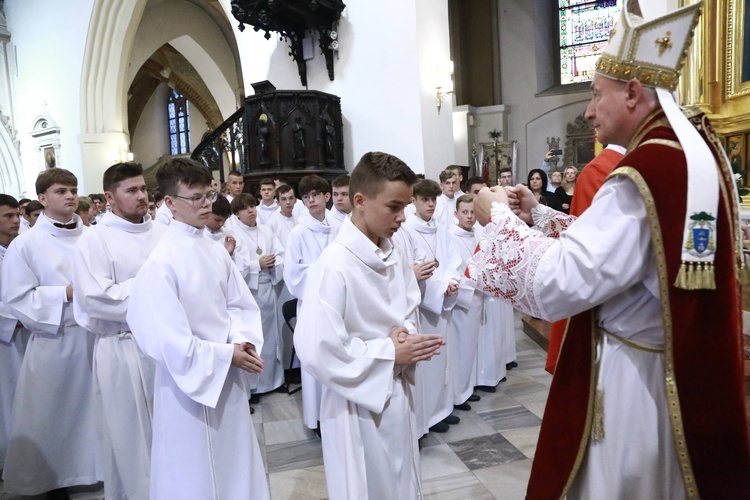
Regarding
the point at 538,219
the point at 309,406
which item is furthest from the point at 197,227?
the point at 309,406

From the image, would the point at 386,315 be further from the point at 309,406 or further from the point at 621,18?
the point at 309,406

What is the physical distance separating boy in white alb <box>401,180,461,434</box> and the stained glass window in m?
11.8

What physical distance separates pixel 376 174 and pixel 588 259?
889mm

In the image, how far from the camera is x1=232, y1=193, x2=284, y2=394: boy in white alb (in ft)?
17.1

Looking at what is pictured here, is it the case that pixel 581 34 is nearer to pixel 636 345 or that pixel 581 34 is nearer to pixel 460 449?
pixel 460 449

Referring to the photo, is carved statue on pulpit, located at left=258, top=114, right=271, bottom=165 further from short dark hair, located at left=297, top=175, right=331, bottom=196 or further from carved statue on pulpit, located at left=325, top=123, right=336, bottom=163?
short dark hair, located at left=297, top=175, right=331, bottom=196

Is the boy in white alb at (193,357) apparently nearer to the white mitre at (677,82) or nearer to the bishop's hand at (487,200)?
the bishop's hand at (487,200)

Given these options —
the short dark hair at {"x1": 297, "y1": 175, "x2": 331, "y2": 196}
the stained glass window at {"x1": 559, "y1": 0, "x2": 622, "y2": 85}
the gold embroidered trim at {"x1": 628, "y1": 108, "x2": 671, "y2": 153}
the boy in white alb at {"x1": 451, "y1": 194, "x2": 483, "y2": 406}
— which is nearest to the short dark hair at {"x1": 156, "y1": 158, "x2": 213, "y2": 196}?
the gold embroidered trim at {"x1": 628, "y1": 108, "x2": 671, "y2": 153}

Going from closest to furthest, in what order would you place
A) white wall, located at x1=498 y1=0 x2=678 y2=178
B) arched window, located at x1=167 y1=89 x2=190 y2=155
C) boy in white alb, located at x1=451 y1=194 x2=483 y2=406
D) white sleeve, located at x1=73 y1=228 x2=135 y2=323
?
white sleeve, located at x1=73 y1=228 x2=135 y2=323 → boy in white alb, located at x1=451 y1=194 x2=483 y2=406 → white wall, located at x1=498 y1=0 x2=678 y2=178 → arched window, located at x1=167 y1=89 x2=190 y2=155

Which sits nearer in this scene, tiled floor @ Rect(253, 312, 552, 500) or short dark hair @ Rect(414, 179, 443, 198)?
tiled floor @ Rect(253, 312, 552, 500)

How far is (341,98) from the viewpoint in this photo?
878 cm

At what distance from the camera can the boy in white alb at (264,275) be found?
205 inches

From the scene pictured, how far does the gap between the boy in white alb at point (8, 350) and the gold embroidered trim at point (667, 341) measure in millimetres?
3989

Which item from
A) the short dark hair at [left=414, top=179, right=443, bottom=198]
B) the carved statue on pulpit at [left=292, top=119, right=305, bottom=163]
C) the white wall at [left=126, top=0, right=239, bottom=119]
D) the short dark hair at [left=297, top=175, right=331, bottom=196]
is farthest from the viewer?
the white wall at [left=126, top=0, right=239, bottom=119]
